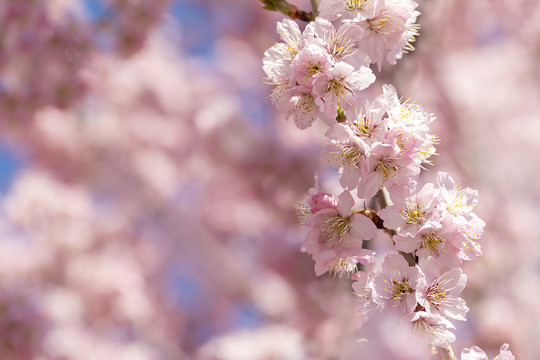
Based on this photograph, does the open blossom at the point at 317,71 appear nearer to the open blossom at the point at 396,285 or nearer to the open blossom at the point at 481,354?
the open blossom at the point at 396,285

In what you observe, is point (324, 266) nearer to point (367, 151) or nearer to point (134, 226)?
point (367, 151)

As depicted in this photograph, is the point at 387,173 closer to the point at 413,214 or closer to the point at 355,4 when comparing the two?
the point at 413,214

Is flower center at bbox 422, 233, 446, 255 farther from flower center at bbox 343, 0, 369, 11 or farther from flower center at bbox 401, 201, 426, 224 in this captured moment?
flower center at bbox 343, 0, 369, 11

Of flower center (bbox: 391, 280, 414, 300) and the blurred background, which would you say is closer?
flower center (bbox: 391, 280, 414, 300)

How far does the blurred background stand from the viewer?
113 inches

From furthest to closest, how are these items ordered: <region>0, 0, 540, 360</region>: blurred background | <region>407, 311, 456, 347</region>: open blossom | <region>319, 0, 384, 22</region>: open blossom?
<region>0, 0, 540, 360</region>: blurred background
<region>319, 0, 384, 22</region>: open blossom
<region>407, 311, 456, 347</region>: open blossom

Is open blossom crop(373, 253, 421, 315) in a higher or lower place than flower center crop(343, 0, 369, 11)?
lower

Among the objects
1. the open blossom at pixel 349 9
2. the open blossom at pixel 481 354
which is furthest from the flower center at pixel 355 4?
the open blossom at pixel 481 354

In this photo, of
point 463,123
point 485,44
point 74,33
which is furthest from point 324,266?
point 485,44

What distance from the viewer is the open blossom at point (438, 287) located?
88cm

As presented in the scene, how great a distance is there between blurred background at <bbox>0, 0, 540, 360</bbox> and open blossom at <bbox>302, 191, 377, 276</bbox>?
1.46ft

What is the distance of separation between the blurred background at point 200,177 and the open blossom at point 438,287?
19.4 inches

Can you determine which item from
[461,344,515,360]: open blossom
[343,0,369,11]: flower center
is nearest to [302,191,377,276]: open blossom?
[461,344,515,360]: open blossom

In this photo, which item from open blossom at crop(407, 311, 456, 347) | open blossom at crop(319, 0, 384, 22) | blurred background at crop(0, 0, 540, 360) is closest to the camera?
open blossom at crop(407, 311, 456, 347)
